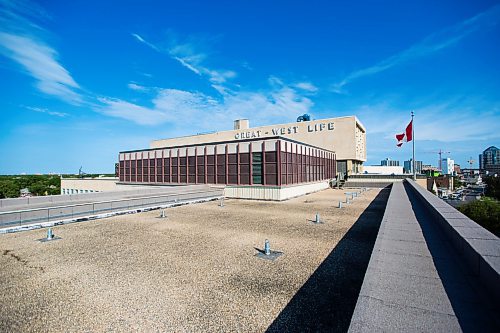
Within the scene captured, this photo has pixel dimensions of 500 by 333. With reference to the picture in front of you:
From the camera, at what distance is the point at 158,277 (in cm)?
755

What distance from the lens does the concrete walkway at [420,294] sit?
3.62 metres

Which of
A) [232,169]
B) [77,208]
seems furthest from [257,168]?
[77,208]

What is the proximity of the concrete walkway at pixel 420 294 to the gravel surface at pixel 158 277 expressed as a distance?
1761 millimetres

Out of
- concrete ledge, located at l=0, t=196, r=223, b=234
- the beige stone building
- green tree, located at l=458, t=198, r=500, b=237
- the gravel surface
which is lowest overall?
green tree, located at l=458, t=198, r=500, b=237

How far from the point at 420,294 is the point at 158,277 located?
652 centimetres

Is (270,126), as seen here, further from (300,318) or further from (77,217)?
(300,318)

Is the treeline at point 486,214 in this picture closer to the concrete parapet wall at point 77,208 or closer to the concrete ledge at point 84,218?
the concrete parapet wall at point 77,208

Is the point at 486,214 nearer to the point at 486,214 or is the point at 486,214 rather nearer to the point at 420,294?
the point at 486,214

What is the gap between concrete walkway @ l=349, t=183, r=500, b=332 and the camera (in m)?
3.62

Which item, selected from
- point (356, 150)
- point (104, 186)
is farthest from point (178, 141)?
point (356, 150)

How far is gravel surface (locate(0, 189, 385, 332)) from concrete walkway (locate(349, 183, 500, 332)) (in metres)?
1.76

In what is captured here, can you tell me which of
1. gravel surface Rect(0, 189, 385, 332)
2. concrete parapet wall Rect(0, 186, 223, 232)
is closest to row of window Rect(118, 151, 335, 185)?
concrete parapet wall Rect(0, 186, 223, 232)

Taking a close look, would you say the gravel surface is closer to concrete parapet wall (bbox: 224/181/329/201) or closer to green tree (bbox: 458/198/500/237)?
concrete parapet wall (bbox: 224/181/329/201)

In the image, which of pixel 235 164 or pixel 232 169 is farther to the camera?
pixel 232 169
